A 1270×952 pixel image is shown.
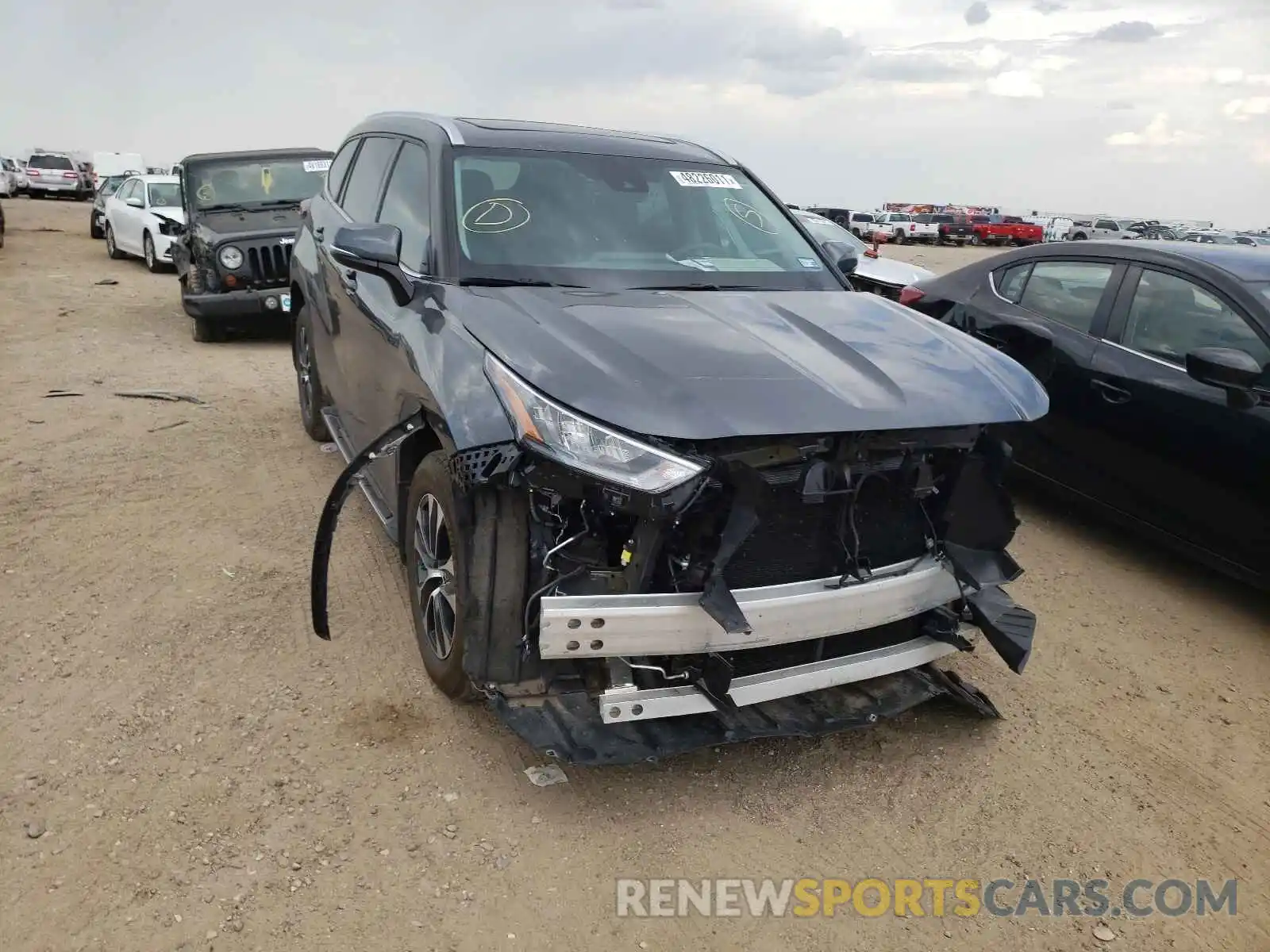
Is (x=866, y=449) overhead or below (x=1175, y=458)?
overhead

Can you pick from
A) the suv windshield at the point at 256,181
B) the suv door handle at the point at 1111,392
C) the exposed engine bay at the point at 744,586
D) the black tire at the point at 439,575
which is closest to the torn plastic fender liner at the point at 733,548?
the exposed engine bay at the point at 744,586

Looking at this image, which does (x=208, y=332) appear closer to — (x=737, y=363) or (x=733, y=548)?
(x=737, y=363)

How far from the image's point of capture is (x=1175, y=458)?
177 inches

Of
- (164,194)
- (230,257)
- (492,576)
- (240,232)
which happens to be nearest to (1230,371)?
(492,576)

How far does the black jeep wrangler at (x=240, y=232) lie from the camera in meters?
9.15

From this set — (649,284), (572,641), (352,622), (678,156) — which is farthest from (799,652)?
(678,156)

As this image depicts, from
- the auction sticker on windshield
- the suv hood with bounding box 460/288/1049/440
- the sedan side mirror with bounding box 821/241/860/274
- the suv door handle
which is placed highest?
the auction sticker on windshield

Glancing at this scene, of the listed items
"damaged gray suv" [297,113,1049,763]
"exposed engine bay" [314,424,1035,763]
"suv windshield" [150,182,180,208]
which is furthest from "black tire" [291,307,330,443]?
"suv windshield" [150,182,180,208]

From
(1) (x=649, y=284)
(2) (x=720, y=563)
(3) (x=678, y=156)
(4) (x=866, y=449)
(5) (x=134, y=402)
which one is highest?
(3) (x=678, y=156)

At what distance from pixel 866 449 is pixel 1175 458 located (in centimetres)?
255

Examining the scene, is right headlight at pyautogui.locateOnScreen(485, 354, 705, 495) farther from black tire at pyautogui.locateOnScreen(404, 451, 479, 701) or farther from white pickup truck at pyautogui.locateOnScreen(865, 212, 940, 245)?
white pickup truck at pyautogui.locateOnScreen(865, 212, 940, 245)

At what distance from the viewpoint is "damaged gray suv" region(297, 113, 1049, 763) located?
2.59 meters

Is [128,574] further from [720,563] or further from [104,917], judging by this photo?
[720,563]

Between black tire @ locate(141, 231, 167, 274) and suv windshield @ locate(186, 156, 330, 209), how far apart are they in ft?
18.5
